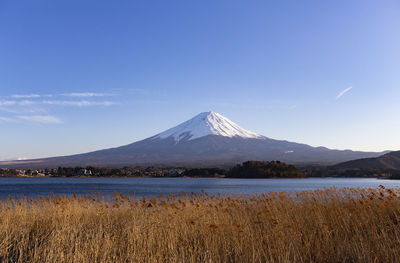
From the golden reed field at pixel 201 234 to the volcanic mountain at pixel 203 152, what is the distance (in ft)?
329

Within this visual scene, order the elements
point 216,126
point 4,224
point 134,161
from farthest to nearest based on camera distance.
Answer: point 216,126 < point 134,161 < point 4,224

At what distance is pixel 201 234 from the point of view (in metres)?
6.68

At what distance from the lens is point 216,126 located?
→ 173 meters

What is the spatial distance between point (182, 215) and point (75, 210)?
8.12 feet

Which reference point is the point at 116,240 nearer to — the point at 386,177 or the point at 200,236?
the point at 200,236

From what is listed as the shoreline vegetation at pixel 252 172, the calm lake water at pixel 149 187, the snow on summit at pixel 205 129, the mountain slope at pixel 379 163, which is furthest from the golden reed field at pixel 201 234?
the snow on summit at pixel 205 129

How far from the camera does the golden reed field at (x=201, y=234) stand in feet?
18.0

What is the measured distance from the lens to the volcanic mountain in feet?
402

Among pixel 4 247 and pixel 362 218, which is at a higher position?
pixel 362 218

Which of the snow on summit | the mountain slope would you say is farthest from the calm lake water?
the snow on summit

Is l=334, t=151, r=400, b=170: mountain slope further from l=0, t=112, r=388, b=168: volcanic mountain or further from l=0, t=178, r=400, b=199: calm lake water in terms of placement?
l=0, t=178, r=400, b=199: calm lake water

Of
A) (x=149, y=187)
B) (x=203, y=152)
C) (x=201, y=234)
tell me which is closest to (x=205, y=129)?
(x=203, y=152)

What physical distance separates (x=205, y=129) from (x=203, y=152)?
33.1 metres

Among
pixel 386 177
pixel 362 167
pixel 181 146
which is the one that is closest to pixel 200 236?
pixel 386 177
